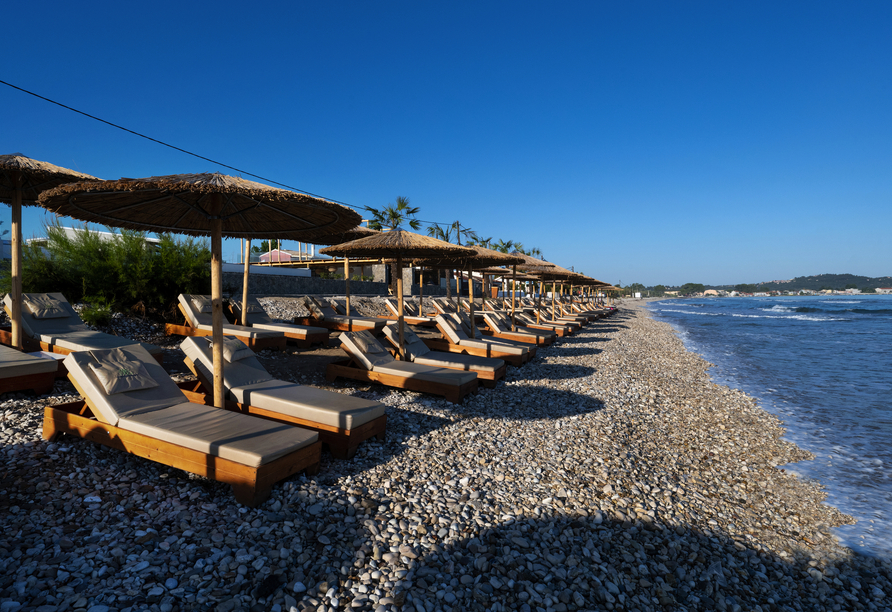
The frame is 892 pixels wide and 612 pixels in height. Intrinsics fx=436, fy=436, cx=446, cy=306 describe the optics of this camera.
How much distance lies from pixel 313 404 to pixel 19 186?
15.9ft

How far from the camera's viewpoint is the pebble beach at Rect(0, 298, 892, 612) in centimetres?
223

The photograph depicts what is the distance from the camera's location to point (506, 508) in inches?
123

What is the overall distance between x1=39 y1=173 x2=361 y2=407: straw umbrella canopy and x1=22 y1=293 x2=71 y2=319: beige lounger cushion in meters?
2.20

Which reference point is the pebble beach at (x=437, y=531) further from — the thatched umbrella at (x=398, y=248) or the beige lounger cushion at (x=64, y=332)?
the thatched umbrella at (x=398, y=248)

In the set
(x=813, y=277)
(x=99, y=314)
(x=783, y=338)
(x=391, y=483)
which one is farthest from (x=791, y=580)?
(x=813, y=277)

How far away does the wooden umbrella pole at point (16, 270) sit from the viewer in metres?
5.31

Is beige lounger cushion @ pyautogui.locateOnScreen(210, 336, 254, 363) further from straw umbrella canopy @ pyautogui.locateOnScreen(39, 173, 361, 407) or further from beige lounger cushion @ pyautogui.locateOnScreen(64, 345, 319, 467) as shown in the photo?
beige lounger cushion @ pyautogui.locateOnScreen(64, 345, 319, 467)

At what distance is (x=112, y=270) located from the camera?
28.5 ft

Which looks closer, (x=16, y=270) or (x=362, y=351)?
(x=16, y=270)

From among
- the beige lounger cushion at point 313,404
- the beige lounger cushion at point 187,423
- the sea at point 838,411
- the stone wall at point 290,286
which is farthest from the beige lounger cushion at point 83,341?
the sea at point 838,411

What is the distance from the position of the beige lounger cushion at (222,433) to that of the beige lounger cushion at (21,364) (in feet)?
6.37

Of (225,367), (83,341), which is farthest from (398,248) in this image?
(83,341)

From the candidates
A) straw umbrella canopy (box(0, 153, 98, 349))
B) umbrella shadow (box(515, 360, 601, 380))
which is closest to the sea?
umbrella shadow (box(515, 360, 601, 380))

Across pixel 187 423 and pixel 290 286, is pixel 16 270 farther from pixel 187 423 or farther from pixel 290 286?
pixel 290 286
